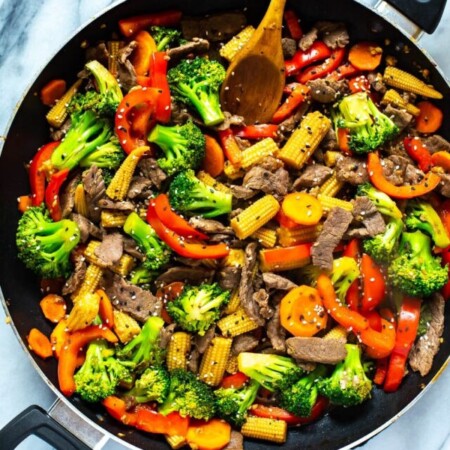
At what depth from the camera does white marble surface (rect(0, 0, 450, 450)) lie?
344 cm

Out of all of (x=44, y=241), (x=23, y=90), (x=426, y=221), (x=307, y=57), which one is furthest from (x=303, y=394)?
(x=23, y=90)

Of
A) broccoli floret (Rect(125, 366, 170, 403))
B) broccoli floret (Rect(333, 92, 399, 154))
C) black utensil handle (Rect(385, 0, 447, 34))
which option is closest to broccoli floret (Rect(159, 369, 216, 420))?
broccoli floret (Rect(125, 366, 170, 403))

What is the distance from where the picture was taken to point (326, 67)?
3.42 metres

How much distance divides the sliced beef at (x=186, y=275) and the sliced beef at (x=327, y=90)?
0.88m

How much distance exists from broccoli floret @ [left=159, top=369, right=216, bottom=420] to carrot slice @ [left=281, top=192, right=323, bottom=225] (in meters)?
0.79

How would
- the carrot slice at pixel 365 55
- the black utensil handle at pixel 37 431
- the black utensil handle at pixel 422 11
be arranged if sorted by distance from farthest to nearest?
the carrot slice at pixel 365 55 → the black utensil handle at pixel 422 11 → the black utensil handle at pixel 37 431

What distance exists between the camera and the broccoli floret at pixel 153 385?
3168 mm

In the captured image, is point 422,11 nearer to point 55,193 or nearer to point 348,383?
point 348,383

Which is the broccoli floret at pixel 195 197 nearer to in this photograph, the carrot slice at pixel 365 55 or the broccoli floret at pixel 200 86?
the broccoli floret at pixel 200 86

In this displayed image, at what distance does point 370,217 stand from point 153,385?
1134mm

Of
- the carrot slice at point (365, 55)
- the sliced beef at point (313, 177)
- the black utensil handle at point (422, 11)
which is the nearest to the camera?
the black utensil handle at point (422, 11)

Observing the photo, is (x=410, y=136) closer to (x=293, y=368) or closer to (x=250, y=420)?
(x=293, y=368)

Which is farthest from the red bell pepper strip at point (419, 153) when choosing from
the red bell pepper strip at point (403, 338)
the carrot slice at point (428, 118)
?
the red bell pepper strip at point (403, 338)

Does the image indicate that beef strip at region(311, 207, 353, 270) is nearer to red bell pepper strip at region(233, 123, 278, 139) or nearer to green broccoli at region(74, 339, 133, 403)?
red bell pepper strip at region(233, 123, 278, 139)
